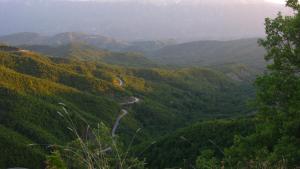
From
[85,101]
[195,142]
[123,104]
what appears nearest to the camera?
[195,142]

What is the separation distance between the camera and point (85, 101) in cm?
11744

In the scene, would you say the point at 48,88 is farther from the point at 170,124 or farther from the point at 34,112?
the point at 170,124

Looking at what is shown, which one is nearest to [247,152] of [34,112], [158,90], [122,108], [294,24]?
[294,24]

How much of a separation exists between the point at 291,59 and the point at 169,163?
150ft

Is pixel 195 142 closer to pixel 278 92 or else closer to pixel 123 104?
pixel 278 92

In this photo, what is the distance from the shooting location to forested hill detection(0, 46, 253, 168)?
267 ft

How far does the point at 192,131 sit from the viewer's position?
75188mm

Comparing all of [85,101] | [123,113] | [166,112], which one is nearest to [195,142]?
[123,113]

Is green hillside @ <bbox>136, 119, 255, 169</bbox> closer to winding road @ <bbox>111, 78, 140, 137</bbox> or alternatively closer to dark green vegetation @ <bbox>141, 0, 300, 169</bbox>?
winding road @ <bbox>111, 78, 140, 137</bbox>

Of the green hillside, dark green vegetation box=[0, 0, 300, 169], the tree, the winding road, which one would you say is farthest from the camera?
the winding road

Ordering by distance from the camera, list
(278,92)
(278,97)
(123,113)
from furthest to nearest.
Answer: (123,113) → (278,97) → (278,92)

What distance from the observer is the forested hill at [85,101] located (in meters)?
81.2

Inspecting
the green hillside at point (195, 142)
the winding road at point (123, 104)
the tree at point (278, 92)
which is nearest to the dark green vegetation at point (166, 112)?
the tree at point (278, 92)

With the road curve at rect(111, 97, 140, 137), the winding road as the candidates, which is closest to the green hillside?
the road curve at rect(111, 97, 140, 137)
